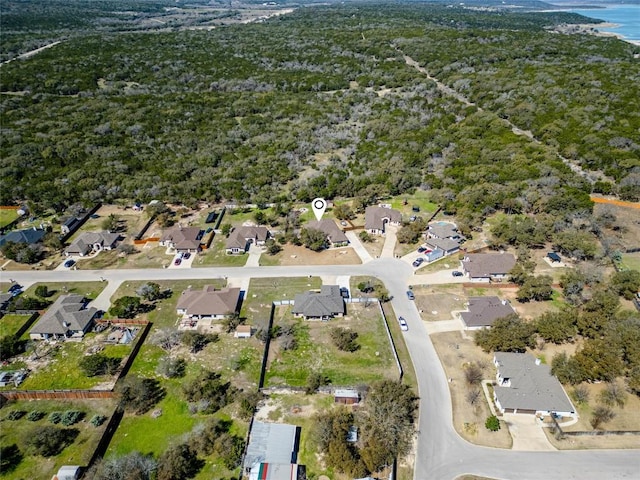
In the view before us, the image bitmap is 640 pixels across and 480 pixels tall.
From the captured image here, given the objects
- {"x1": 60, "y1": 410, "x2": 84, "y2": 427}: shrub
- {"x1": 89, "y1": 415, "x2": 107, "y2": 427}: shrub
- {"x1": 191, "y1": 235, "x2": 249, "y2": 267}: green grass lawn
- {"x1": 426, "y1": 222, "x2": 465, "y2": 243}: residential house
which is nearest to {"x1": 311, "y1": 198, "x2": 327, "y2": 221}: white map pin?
{"x1": 191, "y1": 235, "x2": 249, "y2": 267}: green grass lawn

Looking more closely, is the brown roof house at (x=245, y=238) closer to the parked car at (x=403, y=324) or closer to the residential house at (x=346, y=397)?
the parked car at (x=403, y=324)

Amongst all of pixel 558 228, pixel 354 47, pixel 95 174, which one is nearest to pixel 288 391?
pixel 558 228

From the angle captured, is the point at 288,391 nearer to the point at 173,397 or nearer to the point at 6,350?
the point at 173,397

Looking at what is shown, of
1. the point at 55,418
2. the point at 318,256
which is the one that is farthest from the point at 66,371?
the point at 318,256

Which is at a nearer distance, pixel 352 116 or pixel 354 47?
pixel 352 116

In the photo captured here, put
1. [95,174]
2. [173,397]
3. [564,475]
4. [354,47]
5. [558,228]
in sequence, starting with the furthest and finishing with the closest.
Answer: [354,47]
[95,174]
[558,228]
[173,397]
[564,475]

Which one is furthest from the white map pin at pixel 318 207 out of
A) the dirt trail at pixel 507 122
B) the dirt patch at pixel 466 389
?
the dirt trail at pixel 507 122
